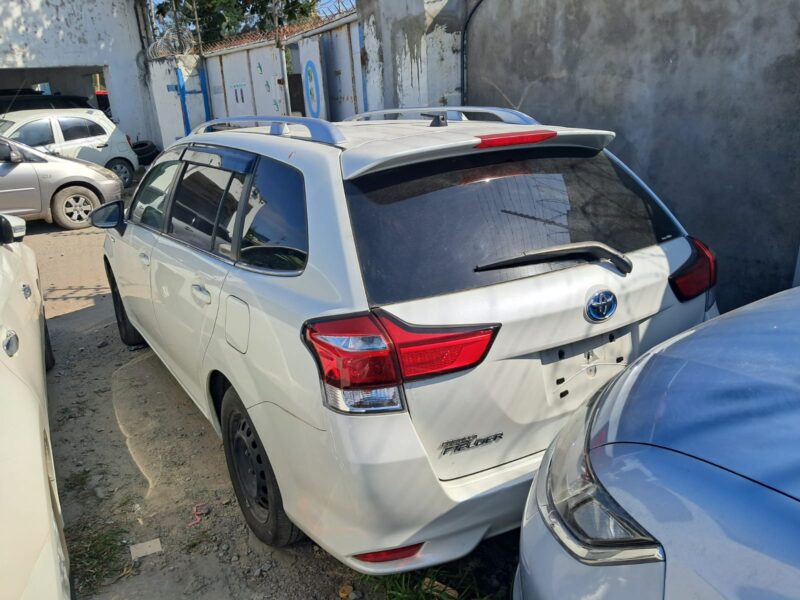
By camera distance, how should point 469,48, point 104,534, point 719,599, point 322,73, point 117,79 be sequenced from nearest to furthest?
point 719,599, point 104,534, point 469,48, point 322,73, point 117,79

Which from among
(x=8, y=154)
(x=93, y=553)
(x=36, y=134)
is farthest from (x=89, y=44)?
(x=93, y=553)

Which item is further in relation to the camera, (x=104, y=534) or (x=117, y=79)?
(x=117, y=79)

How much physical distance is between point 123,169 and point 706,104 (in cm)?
1114

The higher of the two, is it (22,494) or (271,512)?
(22,494)

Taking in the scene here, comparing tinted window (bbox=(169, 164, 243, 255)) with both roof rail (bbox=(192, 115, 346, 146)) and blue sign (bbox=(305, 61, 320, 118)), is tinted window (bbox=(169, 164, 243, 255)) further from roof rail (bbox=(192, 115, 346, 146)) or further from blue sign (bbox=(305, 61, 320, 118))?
blue sign (bbox=(305, 61, 320, 118))

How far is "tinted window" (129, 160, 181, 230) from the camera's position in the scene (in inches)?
142

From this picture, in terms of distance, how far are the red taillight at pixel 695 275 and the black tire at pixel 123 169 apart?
38.8 feet

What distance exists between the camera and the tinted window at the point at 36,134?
10.9 meters

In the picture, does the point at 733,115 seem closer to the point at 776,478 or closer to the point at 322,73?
the point at 776,478

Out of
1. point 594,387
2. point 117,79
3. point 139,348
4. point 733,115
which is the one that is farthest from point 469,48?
point 117,79

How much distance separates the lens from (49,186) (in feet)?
30.1

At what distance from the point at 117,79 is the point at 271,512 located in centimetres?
1616

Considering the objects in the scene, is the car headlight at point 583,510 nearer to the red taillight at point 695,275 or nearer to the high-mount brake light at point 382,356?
the high-mount brake light at point 382,356

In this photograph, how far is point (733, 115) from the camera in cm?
427
